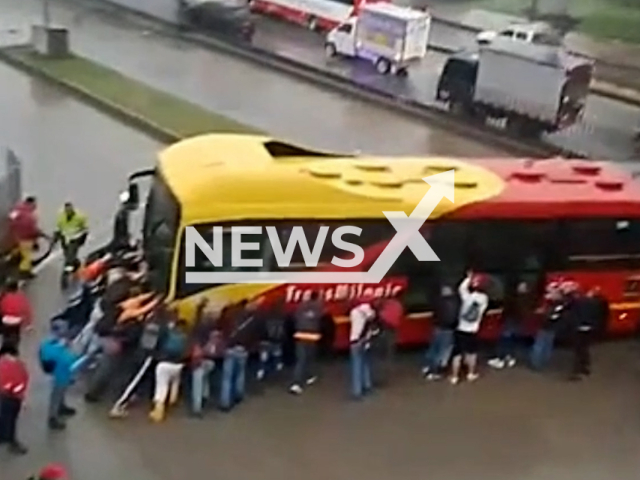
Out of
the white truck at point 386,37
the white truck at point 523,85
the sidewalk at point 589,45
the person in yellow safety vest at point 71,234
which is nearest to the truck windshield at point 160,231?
the person in yellow safety vest at point 71,234

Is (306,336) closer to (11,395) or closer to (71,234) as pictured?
(11,395)

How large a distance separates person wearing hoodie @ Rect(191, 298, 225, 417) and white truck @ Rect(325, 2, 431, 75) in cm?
2088

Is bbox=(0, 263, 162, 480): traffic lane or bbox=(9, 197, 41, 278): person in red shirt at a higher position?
bbox=(9, 197, 41, 278): person in red shirt

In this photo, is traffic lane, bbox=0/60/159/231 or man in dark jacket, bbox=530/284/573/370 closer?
man in dark jacket, bbox=530/284/573/370

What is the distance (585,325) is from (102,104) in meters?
16.5

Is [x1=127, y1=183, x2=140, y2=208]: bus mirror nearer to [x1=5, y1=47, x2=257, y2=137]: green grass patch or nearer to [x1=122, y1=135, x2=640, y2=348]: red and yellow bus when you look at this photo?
[x1=122, y1=135, x2=640, y2=348]: red and yellow bus

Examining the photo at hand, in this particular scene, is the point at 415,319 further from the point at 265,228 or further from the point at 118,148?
the point at 118,148

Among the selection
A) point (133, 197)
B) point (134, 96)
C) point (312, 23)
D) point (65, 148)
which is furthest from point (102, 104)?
point (312, 23)

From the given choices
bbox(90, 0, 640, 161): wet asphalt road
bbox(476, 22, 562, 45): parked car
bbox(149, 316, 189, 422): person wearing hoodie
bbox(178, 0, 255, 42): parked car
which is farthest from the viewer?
bbox(178, 0, 255, 42): parked car

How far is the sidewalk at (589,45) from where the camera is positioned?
3832cm

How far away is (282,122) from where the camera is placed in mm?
32406

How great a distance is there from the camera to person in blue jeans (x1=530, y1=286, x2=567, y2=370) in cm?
1834

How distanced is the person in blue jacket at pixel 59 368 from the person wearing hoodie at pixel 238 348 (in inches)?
72.1

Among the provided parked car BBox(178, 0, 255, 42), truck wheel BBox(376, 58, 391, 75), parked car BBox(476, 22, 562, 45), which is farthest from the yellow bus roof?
parked car BBox(178, 0, 255, 42)
